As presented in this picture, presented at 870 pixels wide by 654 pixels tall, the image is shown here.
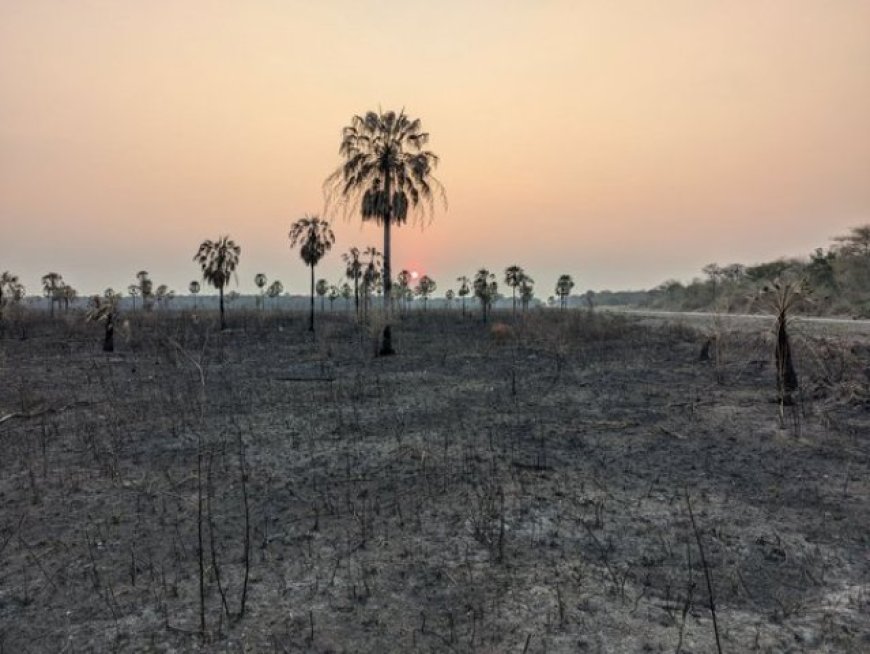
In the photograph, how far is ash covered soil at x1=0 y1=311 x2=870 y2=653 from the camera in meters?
3.83

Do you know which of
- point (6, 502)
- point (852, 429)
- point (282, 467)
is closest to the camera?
point (6, 502)

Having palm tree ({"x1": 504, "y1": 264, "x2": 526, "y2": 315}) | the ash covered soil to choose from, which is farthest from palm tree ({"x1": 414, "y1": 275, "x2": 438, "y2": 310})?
the ash covered soil

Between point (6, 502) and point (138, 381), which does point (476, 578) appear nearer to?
point (6, 502)

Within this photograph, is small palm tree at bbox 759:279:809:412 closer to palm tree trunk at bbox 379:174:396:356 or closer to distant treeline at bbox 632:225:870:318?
distant treeline at bbox 632:225:870:318

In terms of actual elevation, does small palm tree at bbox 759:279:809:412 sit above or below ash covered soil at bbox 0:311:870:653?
above

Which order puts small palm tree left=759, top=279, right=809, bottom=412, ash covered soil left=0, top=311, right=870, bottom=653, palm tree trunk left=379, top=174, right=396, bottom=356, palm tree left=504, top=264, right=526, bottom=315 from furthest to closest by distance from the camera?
→ palm tree left=504, top=264, right=526, bottom=315 < palm tree trunk left=379, top=174, right=396, bottom=356 < small palm tree left=759, top=279, right=809, bottom=412 < ash covered soil left=0, top=311, right=870, bottom=653

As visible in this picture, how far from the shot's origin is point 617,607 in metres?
4.05

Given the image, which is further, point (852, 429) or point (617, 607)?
point (852, 429)

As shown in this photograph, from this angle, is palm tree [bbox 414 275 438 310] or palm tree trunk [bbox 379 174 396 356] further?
palm tree [bbox 414 275 438 310]

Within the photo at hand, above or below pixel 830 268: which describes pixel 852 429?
below

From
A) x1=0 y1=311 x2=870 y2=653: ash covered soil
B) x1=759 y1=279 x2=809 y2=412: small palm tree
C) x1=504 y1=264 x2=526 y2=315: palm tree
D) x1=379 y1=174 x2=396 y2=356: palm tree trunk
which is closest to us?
x1=0 y1=311 x2=870 y2=653: ash covered soil

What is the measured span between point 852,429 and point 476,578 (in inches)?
337

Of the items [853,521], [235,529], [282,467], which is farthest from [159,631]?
[853,521]

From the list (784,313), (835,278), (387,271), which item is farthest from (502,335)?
(835,278)
